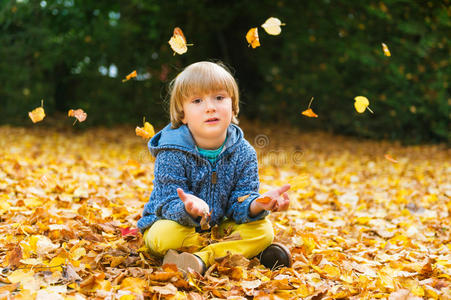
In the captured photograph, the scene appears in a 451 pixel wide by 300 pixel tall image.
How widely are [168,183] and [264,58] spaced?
265 inches

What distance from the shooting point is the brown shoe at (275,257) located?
2090 millimetres

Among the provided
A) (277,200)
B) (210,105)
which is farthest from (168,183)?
(277,200)

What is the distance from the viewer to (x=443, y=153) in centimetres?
648

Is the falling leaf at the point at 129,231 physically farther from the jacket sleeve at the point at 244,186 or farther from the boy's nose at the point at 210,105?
the boy's nose at the point at 210,105

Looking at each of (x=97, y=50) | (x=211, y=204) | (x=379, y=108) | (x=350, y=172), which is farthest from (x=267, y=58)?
(x=211, y=204)

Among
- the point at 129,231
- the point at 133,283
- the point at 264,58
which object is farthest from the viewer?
the point at 264,58

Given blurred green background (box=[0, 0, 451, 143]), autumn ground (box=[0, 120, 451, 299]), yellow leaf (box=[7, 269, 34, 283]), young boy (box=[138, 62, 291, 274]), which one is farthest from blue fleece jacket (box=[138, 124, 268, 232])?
blurred green background (box=[0, 0, 451, 143])

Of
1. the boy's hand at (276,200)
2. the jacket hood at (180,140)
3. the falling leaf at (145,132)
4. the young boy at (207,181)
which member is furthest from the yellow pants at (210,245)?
the falling leaf at (145,132)

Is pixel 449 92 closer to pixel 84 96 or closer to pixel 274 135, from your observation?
pixel 274 135

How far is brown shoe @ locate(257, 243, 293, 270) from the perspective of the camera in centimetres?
209

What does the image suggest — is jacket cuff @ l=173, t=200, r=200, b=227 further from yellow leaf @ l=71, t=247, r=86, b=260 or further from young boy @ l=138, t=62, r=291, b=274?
yellow leaf @ l=71, t=247, r=86, b=260

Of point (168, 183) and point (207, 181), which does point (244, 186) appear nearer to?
point (207, 181)

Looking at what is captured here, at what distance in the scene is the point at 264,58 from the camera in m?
8.50

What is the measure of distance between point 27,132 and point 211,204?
599 cm
